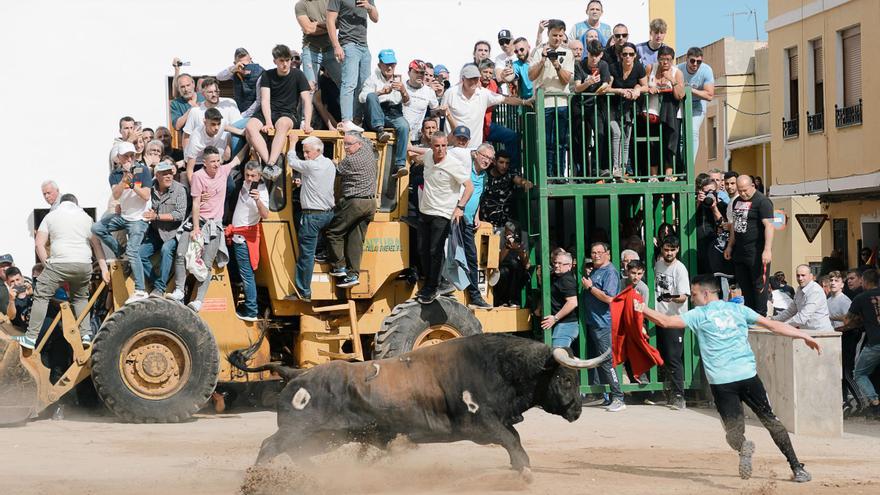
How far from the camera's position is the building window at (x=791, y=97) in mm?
30984

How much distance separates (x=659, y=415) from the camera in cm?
1548

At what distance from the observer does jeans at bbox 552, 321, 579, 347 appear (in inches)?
633

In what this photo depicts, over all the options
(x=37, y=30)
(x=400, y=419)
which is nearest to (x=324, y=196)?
(x=400, y=419)

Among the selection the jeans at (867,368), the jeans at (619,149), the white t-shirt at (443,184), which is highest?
the jeans at (619,149)

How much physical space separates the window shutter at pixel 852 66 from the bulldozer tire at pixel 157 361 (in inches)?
691

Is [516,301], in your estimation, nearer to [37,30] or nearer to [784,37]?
[37,30]

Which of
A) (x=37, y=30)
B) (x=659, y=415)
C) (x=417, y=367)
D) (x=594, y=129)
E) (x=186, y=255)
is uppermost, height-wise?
(x=37, y=30)

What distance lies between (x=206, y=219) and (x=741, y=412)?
6.70m

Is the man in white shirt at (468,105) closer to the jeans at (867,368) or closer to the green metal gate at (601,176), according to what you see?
the green metal gate at (601,176)

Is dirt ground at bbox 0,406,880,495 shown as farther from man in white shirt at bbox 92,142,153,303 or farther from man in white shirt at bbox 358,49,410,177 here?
man in white shirt at bbox 358,49,410,177

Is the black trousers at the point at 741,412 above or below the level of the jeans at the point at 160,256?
below

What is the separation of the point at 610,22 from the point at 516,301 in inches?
299

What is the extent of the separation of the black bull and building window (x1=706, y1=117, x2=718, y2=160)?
33.5 metres

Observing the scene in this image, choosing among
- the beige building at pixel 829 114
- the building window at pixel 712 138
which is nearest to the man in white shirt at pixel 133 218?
the beige building at pixel 829 114
